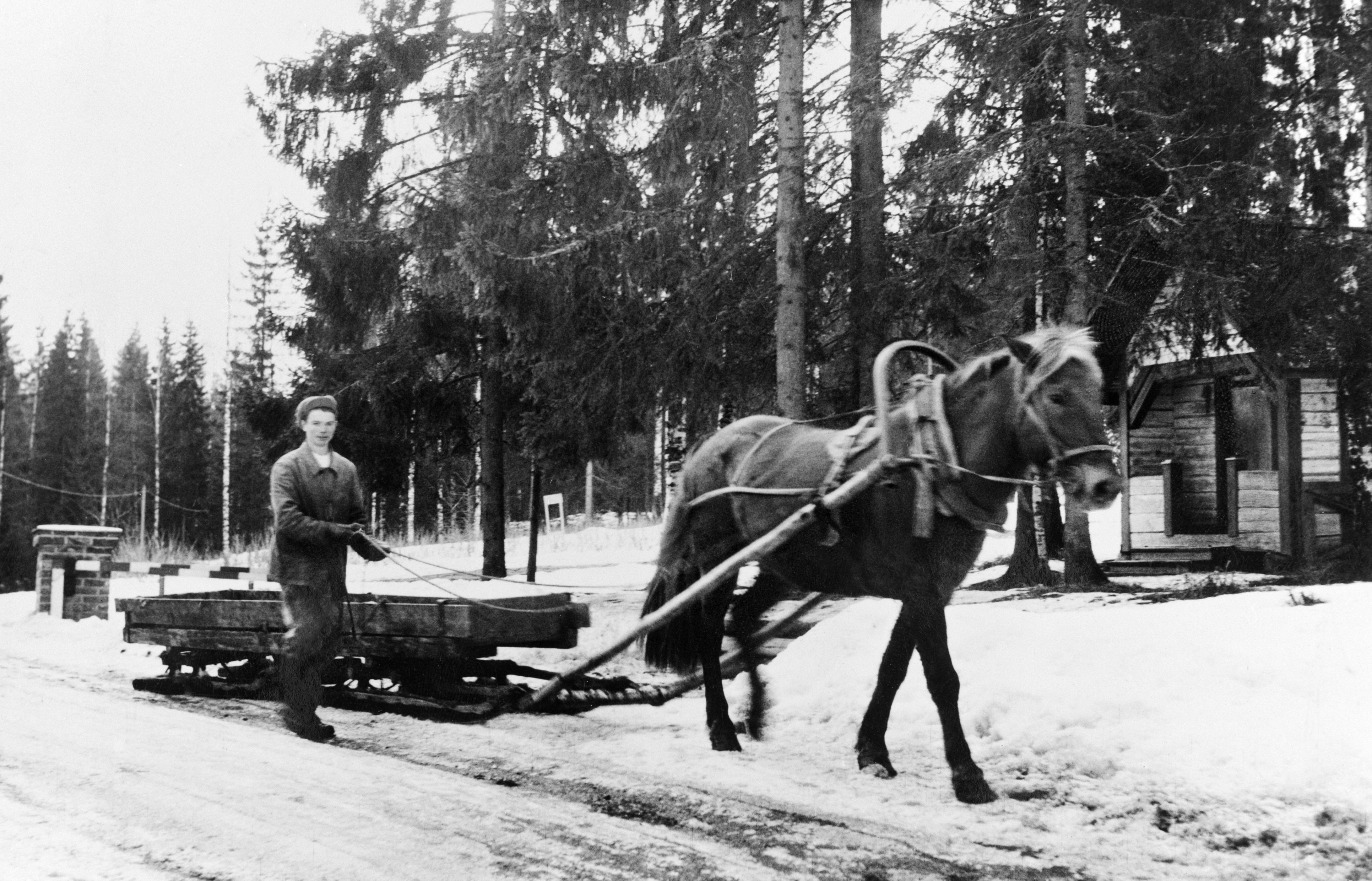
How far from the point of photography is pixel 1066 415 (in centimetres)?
434

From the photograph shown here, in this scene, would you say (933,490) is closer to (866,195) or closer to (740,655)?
(740,655)

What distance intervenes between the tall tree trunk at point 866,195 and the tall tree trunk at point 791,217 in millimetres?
626

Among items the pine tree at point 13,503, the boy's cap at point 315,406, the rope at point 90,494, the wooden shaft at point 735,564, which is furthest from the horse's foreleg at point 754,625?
the pine tree at point 13,503

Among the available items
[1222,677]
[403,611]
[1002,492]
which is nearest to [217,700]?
[403,611]

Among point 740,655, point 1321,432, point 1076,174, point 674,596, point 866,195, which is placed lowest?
point 740,655

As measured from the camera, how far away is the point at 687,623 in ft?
20.5

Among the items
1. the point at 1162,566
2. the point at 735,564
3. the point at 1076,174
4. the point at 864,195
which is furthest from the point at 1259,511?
the point at 735,564

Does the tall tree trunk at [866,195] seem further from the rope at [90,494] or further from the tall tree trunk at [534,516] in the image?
the rope at [90,494]

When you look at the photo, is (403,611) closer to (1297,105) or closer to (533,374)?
(533,374)

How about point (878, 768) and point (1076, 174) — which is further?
point (1076, 174)

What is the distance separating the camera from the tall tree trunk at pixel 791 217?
368 inches

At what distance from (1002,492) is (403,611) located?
12.3ft

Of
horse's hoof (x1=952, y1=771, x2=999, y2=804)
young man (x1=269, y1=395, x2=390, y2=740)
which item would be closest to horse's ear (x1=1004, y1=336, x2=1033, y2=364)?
horse's hoof (x1=952, y1=771, x2=999, y2=804)

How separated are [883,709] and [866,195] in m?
6.57
